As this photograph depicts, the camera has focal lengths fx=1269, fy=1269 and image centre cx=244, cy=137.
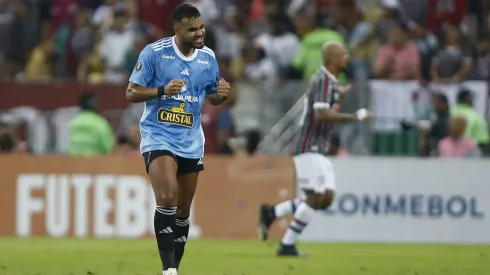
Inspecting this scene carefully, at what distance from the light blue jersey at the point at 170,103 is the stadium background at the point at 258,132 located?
4.74 m

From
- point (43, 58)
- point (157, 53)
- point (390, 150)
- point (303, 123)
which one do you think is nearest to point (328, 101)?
point (303, 123)

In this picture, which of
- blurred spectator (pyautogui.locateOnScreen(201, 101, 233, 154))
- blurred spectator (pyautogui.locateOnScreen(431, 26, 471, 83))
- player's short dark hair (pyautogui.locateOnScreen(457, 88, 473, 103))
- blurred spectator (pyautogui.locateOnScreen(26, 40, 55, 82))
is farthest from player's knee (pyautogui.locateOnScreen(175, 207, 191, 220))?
blurred spectator (pyautogui.locateOnScreen(26, 40, 55, 82))

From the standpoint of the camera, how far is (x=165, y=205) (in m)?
11.3

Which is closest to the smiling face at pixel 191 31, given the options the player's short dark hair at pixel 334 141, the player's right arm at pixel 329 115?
the player's right arm at pixel 329 115

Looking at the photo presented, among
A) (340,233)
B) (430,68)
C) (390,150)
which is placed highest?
(430,68)

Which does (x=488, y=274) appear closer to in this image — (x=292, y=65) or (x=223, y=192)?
(x=223, y=192)

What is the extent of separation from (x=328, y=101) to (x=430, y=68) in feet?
22.5

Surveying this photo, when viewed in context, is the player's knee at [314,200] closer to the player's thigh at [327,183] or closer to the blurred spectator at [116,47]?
the player's thigh at [327,183]

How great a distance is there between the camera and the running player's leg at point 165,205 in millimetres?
11242

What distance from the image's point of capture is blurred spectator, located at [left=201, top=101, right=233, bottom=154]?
21.0m

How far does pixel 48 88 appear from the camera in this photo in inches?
850

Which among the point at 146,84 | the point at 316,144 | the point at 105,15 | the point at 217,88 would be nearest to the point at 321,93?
the point at 316,144

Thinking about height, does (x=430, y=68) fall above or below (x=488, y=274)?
above

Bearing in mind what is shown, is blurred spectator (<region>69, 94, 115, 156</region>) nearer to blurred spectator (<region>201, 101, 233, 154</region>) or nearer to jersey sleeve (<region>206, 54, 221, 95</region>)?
blurred spectator (<region>201, 101, 233, 154</region>)
